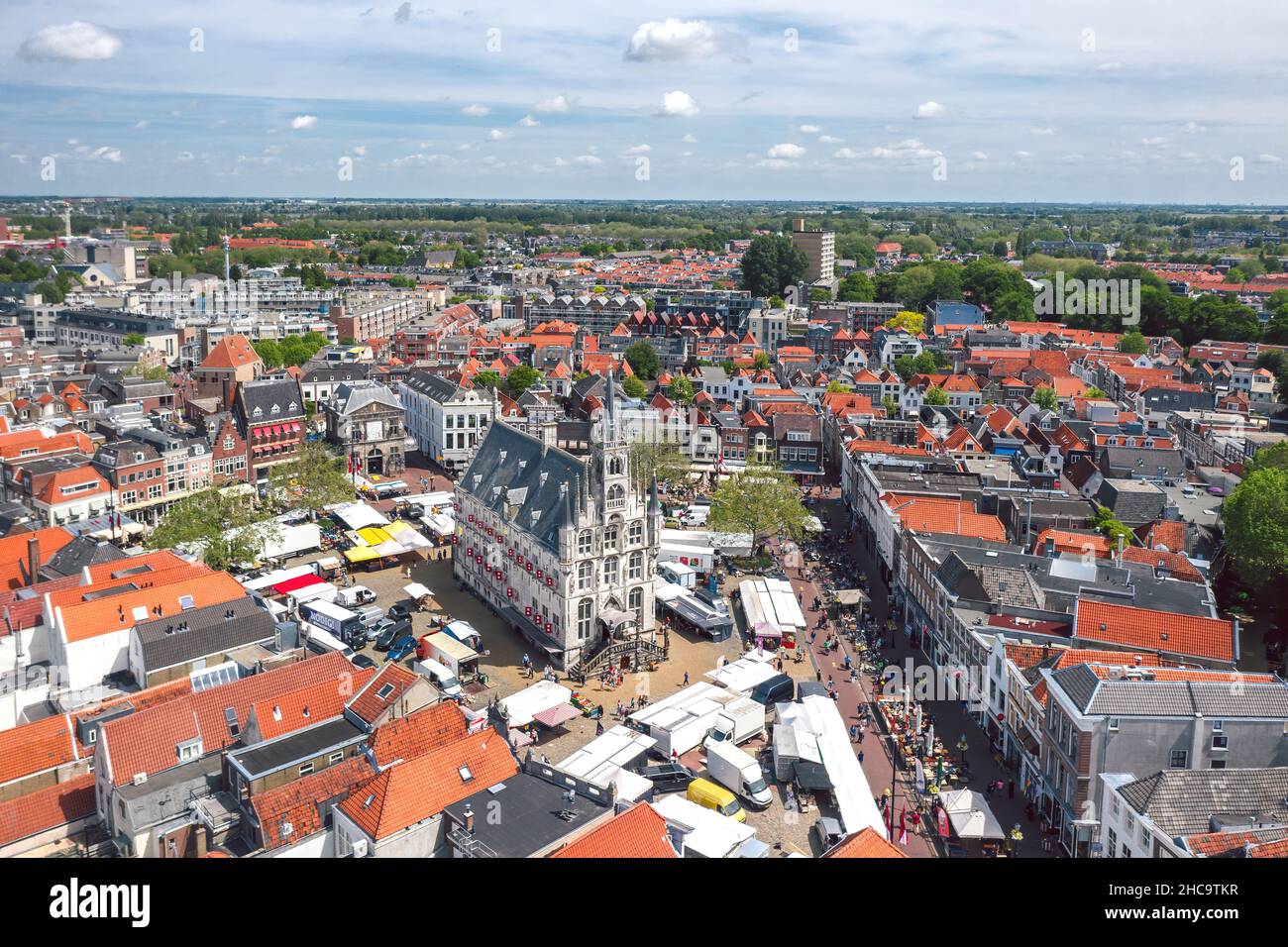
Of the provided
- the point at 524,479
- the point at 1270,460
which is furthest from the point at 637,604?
the point at 1270,460

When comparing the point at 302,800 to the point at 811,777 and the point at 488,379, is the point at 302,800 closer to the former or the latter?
the point at 811,777

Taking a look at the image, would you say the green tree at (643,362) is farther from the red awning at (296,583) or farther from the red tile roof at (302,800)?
the red tile roof at (302,800)

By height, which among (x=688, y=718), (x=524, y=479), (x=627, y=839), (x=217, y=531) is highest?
(x=524, y=479)

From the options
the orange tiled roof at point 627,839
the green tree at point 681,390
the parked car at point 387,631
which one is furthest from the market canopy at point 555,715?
the green tree at point 681,390

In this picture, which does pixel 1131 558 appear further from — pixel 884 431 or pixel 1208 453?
pixel 1208 453

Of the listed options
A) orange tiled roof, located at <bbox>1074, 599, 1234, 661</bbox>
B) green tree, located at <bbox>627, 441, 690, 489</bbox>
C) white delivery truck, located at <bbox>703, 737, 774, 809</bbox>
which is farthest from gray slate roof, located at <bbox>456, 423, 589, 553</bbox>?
orange tiled roof, located at <bbox>1074, 599, 1234, 661</bbox>

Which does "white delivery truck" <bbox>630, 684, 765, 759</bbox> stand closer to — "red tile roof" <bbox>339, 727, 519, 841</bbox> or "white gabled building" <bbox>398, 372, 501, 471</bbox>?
"red tile roof" <bbox>339, 727, 519, 841</bbox>
